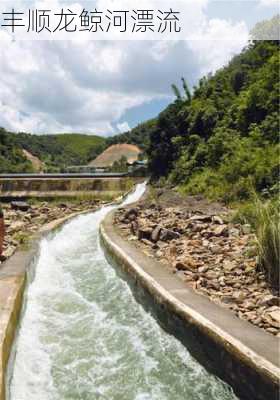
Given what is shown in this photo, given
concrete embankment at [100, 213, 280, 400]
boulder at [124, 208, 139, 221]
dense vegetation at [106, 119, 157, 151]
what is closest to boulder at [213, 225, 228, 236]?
concrete embankment at [100, 213, 280, 400]

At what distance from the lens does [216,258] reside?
333 inches

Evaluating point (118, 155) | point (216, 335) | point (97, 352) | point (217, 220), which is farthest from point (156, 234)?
point (118, 155)

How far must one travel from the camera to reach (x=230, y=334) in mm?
5035

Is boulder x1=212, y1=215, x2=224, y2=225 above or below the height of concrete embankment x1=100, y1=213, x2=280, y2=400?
above

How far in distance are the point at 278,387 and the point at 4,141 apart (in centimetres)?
7006

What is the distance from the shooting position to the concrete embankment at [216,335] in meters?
4.37

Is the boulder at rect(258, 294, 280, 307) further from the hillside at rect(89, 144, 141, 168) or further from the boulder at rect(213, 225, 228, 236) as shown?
the hillside at rect(89, 144, 141, 168)

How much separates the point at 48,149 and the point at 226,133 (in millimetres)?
103341

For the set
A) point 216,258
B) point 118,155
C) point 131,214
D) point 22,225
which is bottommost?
point 22,225

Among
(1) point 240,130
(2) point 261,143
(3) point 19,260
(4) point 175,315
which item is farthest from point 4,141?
(4) point 175,315

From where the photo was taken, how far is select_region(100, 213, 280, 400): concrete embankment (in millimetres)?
4371

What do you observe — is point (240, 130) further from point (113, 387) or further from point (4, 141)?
point (4, 141)

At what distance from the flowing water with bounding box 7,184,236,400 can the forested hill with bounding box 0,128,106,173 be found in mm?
54058

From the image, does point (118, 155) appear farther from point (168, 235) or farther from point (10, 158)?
point (168, 235)
